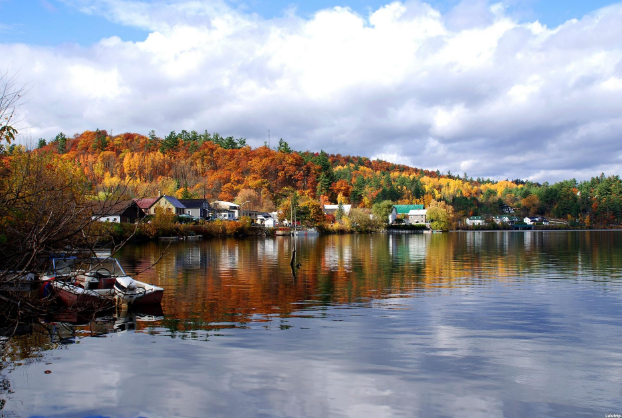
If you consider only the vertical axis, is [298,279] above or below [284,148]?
below

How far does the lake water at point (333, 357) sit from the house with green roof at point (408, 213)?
149829 millimetres

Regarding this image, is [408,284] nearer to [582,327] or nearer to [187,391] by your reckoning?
[582,327]

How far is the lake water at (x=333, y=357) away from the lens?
35.8ft

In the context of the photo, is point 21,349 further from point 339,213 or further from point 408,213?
point 408,213

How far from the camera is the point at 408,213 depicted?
7131 inches

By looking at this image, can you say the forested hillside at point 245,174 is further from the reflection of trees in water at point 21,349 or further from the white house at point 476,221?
the reflection of trees in water at point 21,349

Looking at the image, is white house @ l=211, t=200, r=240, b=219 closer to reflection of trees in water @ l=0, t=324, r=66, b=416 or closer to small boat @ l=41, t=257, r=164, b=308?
small boat @ l=41, t=257, r=164, b=308

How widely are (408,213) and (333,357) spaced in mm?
170606

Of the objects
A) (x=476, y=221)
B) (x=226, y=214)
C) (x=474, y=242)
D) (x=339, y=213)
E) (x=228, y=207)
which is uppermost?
(x=228, y=207)

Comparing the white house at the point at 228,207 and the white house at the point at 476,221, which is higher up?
the white house at the point at 228,207

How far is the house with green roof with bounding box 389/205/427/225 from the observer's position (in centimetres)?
17638

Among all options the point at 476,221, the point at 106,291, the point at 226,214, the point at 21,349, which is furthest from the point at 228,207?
the point at 21,349

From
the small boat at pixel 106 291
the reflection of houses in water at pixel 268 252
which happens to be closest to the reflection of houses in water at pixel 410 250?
the reflection of houses in water at pixel 268 252

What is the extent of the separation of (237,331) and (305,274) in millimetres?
18646
